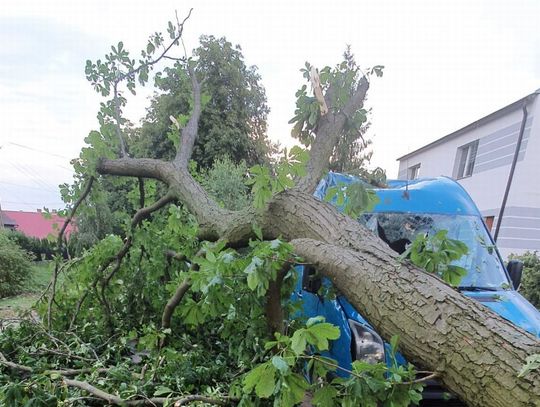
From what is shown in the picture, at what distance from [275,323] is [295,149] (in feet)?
3.30

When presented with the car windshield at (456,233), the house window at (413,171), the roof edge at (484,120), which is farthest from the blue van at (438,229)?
the house window at (413,171)

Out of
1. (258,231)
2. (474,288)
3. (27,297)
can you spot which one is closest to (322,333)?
(258,231)

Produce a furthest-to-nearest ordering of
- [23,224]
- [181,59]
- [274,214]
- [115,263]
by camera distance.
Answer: [23,224] → [181,59] → [115,263] → [274,214]

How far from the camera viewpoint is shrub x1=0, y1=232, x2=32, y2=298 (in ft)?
29.5

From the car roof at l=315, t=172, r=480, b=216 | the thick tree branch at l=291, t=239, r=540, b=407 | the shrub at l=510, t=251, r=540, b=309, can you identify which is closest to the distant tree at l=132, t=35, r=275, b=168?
the shrub at l=510, t=251, r=540, b=309

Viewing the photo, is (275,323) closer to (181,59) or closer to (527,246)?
(181,59)

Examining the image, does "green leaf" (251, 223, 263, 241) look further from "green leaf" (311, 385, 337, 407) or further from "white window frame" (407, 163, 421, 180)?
"white window frame" (407, 163, 421, 180)

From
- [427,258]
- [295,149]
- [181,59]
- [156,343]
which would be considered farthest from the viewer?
[181,59]

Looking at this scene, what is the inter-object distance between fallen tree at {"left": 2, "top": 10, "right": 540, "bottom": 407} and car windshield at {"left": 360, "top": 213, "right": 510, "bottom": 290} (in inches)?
55.5

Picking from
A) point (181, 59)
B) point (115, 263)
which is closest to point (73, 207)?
point (115, 263)

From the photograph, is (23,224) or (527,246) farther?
(23,224)

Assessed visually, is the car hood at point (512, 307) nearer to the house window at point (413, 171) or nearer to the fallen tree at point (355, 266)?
the fallen tree at point (355, 266)

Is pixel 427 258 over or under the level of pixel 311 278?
over

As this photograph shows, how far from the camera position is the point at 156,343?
8.17 feet
